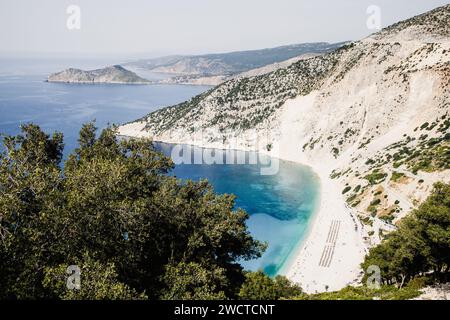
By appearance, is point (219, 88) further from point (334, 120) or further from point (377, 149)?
point (377, 149)

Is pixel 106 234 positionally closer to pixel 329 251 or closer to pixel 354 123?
pixel 329 251

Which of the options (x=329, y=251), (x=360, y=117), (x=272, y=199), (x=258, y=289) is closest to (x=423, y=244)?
(x=258, y=289)

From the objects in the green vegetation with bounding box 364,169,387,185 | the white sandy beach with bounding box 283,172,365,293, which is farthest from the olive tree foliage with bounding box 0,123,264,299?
the green vegetation with bounding box 364,169,387,185

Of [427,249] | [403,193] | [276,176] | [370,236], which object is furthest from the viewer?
[276,176]

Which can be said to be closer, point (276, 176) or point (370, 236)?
point (370, 236)

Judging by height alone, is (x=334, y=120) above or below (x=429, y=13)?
below

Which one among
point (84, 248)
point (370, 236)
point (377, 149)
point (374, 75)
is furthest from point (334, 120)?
point (84, 248)

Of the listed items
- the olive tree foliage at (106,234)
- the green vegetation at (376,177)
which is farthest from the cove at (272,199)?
the olive tree foliage at (106,234)
